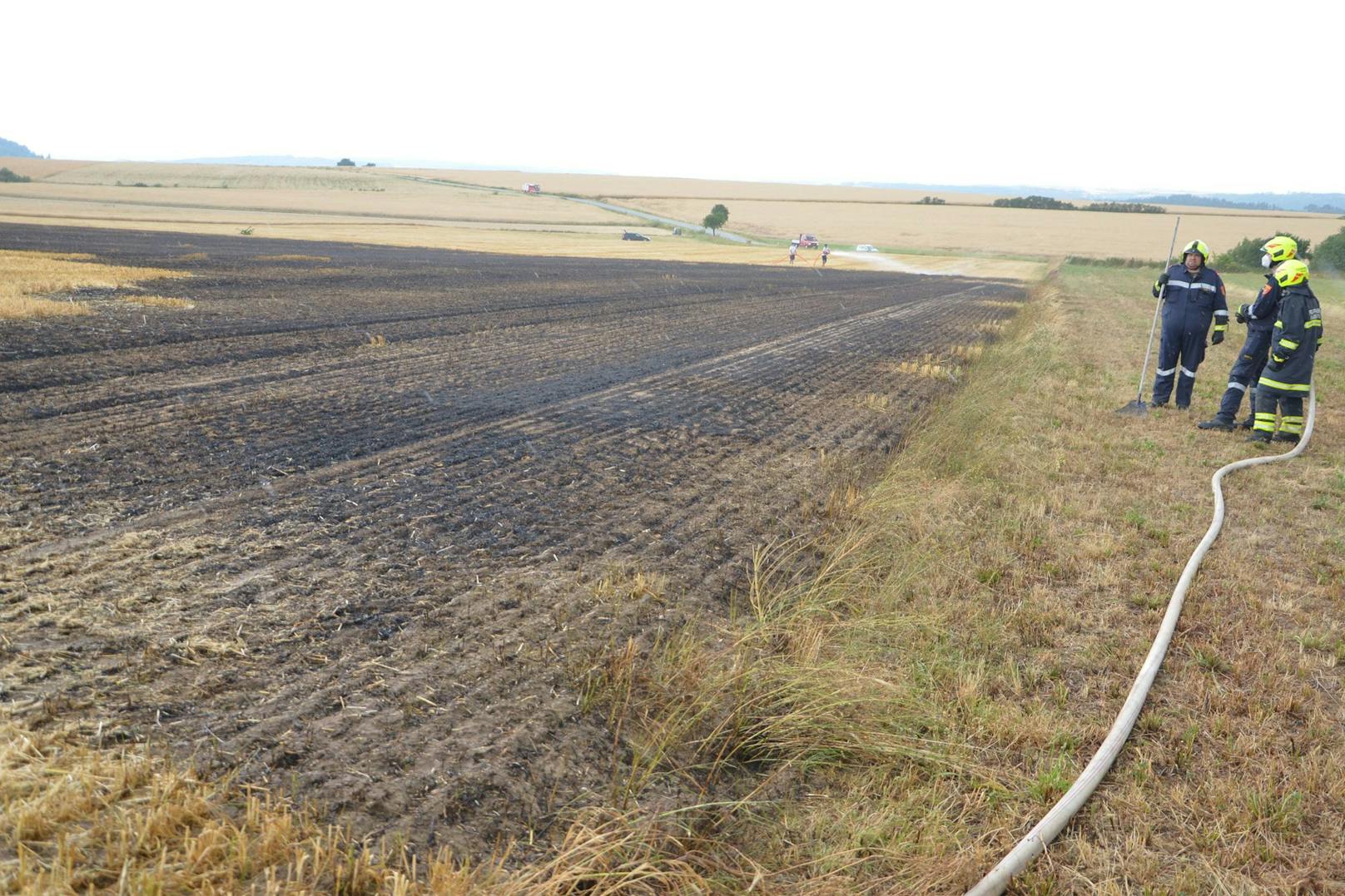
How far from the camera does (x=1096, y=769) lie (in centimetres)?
376

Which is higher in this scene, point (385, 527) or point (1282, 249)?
point (1282, 249)

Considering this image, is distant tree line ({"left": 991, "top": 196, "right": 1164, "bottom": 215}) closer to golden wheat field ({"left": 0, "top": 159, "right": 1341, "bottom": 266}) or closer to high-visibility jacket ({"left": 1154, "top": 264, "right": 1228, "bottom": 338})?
golden wheat field ({"left": 0, "top": 159, "right": 1341, "bottom": 266})

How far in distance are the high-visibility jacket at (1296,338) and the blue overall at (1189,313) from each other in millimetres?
922

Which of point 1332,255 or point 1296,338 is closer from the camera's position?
point 1296,338

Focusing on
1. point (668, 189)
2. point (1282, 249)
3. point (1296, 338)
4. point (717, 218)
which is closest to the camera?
point (1296, 338)

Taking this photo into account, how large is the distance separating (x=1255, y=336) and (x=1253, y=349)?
0.58ft

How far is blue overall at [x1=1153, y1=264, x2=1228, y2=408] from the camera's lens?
10922 millimetres

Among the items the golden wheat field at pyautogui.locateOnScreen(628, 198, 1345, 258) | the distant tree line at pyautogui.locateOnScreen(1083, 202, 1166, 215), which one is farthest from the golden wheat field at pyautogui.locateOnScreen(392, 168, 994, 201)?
the distant tree line at pyautogui.locateOnScreen(1083, 202, 1166, 215)

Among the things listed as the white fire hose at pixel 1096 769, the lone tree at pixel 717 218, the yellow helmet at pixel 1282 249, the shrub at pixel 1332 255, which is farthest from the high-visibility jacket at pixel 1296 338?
the lone tree at pixel 717 218

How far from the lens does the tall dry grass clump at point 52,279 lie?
46.9 feet

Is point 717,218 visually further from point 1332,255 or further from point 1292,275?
point 1292,275

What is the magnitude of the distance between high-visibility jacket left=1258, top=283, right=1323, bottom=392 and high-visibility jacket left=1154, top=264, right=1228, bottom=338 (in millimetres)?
1032

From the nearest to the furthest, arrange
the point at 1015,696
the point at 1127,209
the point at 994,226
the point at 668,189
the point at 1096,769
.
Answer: the point at 1096,769 < the point at 1015,696 < the point at 994,226 < the point at 1127,209 < the point at 668,189

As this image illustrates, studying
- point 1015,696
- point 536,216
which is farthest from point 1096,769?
point 536,216
